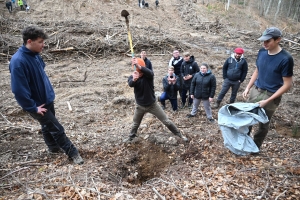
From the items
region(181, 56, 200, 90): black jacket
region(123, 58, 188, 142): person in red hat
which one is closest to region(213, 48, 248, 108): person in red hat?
region(181, 56, 200, 90): black jacket

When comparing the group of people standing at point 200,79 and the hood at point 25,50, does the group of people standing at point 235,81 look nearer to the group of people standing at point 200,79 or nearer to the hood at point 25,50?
the group of people standing at point 200,79

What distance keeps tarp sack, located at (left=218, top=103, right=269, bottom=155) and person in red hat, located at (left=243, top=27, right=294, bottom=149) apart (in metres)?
0.17

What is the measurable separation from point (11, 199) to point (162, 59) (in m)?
9.94

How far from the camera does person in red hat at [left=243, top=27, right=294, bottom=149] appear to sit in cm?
295

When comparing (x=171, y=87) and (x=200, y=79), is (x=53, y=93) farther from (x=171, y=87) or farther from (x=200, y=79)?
(x=200, y=79)

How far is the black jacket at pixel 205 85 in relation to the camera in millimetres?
5207

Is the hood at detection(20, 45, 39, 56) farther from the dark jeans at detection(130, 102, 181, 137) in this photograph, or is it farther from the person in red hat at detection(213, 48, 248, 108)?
the person in red hat at detection(213, 48, 248, 108)

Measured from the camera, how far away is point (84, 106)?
6746 mm

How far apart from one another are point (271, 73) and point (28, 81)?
3443 millimetres

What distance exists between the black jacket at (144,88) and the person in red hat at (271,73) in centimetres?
173

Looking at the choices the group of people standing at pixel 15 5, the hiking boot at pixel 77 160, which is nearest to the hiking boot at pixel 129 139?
the hiking boot at pixel 77 160

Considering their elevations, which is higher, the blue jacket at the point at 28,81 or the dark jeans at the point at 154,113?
the blue jacket at the point at 28,81

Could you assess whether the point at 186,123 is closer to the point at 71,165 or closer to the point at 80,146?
the point at 80,146

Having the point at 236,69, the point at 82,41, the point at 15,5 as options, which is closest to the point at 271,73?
the point at 236,69
